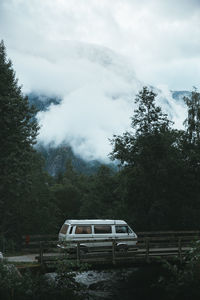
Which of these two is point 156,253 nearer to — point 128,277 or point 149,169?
point 128,277

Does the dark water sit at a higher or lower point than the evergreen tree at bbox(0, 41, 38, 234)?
lower

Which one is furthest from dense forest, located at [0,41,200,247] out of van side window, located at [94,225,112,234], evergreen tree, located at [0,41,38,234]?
van side window, located at [94,225,112,234]

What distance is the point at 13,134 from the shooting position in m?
29.5

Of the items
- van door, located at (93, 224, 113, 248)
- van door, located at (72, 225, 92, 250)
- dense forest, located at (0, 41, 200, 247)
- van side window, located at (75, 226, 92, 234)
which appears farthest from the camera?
dense forest, located at (0, 41, 200, 247)

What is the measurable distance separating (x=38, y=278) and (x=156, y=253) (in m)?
9.79

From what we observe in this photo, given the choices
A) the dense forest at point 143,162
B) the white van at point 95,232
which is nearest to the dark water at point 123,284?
the white van at point 95,232

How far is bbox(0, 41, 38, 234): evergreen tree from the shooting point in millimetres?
29172

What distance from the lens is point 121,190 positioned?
36.6 metres

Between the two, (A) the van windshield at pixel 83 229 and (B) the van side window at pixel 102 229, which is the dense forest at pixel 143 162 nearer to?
(A) the van windshield at pixel 83 229

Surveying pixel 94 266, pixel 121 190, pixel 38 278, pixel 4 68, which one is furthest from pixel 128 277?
pixel 4 68

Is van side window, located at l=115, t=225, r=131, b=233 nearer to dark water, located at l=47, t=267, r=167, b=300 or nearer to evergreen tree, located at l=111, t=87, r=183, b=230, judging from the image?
dark water, located at l=47, t=267, r=167, b=300

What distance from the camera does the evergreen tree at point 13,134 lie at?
29172 millimetres

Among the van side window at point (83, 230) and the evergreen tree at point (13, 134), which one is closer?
the van side window at point (83, 230)

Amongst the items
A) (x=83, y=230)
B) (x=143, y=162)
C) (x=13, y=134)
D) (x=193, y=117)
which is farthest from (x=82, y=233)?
(x=193, y=117)
